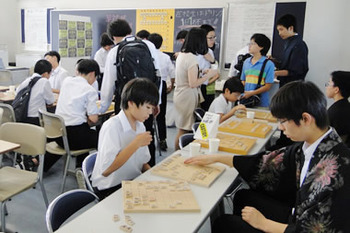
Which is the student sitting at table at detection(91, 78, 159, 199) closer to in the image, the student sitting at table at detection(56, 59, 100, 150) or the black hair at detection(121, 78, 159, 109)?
the black hair at detection(121, 78, 159, 109)

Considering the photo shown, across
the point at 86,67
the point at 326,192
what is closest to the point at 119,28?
the point at 86,67

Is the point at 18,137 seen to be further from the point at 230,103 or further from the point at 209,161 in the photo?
the point at 230,103

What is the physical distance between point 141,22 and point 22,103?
3395 mm

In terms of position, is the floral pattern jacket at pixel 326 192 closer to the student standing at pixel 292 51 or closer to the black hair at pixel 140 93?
the black hair at pixel 140 93

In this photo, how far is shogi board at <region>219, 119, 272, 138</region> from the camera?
239cm

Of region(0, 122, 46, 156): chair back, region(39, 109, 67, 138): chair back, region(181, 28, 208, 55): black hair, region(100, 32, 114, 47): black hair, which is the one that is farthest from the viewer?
region(100, 32, 114, 47): black hair

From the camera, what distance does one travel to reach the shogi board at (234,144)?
1.96 metres

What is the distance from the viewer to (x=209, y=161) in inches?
66.5

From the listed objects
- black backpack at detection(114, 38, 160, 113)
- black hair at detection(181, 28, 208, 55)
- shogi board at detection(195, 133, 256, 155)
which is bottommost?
shogi board at detection(195, 133, 256, 155)

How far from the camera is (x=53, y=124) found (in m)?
2.80

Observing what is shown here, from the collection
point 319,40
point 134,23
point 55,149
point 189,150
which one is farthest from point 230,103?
point 134,23

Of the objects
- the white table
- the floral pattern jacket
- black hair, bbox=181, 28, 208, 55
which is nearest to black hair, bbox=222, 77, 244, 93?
black hair, bbox=181, 28, 208, 55

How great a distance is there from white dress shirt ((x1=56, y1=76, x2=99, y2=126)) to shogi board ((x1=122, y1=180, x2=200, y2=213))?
1682 millimetres

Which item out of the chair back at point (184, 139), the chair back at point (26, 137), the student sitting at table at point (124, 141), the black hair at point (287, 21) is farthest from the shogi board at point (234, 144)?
Result: the black hair at point (287, 21)
